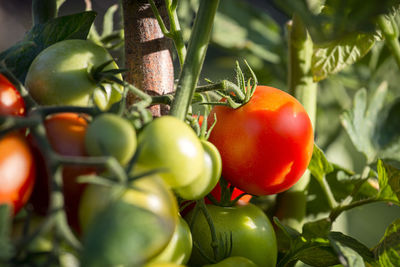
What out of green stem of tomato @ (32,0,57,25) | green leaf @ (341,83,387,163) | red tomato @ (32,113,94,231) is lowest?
green leaf @ (341,83,387,163)

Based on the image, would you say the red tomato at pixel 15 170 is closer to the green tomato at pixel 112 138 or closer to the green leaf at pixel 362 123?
the green tomato at pixel 112 138

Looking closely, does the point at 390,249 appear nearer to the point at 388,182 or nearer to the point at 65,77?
the point at 388,182

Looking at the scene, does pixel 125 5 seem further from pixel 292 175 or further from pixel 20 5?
pixel 20 5

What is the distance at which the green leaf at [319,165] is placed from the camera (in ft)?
1.65

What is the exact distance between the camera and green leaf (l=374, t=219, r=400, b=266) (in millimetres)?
363

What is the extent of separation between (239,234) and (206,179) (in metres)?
0.09

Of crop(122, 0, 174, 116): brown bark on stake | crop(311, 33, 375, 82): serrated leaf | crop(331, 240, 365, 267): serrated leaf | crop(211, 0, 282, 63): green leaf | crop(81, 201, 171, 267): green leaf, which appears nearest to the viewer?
crop(81, 201, 171, 267): green leaf

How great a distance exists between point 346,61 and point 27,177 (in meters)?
0.43

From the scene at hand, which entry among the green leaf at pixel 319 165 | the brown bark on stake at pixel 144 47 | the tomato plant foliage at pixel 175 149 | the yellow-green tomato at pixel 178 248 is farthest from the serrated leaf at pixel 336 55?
the yellow-green tomato at pixel 178 248

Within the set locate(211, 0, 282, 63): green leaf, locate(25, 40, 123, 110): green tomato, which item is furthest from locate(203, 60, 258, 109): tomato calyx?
locate(211, 0, 282, 63): green leaf

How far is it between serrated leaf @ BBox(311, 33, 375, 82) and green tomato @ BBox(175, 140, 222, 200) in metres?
0.29

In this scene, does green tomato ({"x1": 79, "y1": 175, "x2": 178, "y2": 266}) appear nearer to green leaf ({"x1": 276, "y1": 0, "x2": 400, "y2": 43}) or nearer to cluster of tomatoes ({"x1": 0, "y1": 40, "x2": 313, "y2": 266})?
cluster of tomatoes ({"x1": 0, "y1": 40, "x2": 313, "y2": 266})

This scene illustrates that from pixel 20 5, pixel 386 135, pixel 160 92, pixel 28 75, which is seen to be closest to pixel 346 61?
pixel 386 135

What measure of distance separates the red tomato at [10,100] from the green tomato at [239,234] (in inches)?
6.2
